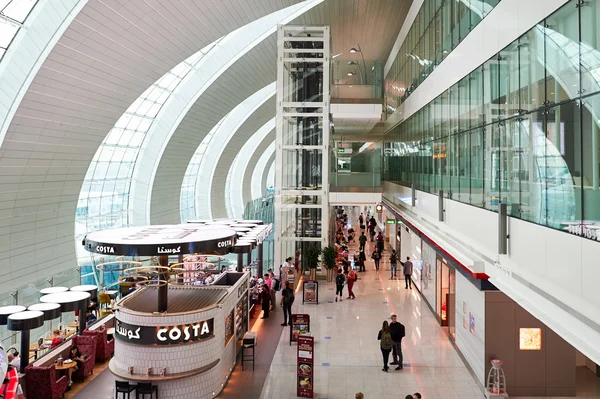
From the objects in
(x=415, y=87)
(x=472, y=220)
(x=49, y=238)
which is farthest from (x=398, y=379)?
(x=49, y=238)

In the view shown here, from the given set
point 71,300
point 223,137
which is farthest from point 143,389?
point 223,137

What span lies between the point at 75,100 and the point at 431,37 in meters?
12.3

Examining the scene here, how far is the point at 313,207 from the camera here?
81.6 feet

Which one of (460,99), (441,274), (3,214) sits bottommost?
(441,274)

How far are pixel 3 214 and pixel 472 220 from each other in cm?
1578

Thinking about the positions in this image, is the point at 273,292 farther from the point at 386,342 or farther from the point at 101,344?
the point at 386,342

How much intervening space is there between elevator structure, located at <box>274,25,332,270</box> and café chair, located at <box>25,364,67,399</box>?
14.5 metres

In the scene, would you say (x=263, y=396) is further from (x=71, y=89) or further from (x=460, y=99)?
(x=71, y=89)

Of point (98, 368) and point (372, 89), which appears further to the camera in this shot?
point (372, 89)

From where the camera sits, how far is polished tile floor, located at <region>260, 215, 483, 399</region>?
36.7ft

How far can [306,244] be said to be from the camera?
26219 mm

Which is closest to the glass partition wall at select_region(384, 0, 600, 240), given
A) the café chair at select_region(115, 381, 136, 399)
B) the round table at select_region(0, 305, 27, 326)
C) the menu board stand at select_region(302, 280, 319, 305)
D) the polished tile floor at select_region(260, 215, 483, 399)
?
the polished tile floor at select_region(260, 215, 483, 399)

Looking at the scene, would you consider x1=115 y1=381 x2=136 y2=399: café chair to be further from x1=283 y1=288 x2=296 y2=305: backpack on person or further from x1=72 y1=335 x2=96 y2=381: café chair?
x1=283 y1=288 x2=296 y2=305: backpack on person

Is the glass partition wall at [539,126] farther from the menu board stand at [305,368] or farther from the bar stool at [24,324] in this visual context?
the bar stool at [24,324]
